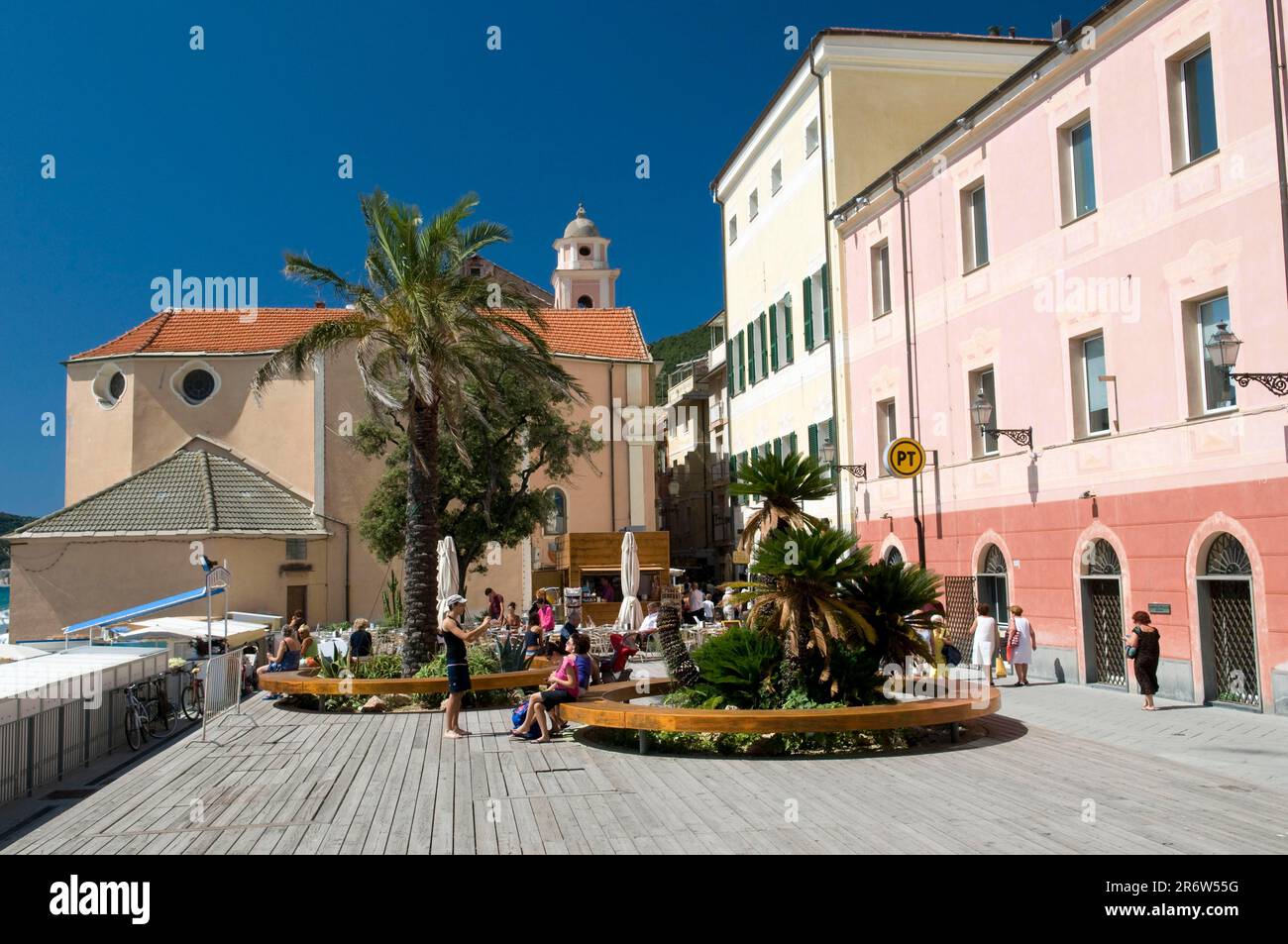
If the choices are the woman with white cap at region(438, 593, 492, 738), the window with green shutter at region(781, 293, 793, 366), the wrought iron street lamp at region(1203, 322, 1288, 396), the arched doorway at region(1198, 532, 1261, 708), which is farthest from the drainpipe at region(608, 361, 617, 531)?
the wrought iron street lamp at region(1203, 322, 1288, 396)

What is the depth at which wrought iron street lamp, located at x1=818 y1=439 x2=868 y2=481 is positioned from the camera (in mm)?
27781

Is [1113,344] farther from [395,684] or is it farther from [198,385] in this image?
[198,385]

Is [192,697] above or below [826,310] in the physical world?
below

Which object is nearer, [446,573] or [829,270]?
[446,573]

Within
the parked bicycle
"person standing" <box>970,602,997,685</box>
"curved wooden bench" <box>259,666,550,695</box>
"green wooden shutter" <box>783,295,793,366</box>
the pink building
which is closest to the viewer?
the pink building

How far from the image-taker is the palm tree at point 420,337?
19.5m

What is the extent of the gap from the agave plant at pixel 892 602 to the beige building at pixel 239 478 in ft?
92.2

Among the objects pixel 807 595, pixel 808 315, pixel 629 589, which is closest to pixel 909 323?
pixel 808 315

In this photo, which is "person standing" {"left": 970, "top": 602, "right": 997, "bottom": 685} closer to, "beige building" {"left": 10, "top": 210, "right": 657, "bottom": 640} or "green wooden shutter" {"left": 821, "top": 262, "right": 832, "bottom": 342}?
"green wooden shutter" {"left": 821, "top": 262, "right": 832, "bottom": 342}

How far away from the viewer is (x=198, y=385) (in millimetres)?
48219

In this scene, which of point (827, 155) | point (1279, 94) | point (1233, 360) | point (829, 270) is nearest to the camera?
point (1233, 360)

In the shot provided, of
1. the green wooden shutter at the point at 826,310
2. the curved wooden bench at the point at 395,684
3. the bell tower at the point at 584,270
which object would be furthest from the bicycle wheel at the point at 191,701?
the bell tower at the point at 584,270

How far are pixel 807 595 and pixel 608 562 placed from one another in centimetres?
2935

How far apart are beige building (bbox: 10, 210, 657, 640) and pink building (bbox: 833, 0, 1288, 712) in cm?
2067
